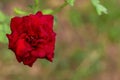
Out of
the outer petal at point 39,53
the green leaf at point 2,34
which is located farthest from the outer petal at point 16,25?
the green leaf at point 2,34

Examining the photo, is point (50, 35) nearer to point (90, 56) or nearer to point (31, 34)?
point (31, 34)

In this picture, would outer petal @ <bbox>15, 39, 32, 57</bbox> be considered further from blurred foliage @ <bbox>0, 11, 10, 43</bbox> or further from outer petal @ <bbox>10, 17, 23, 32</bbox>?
blurred foliage @ <bbox>0, 11, 10, 43</bbox>

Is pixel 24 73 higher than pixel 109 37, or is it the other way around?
pixel 109 37

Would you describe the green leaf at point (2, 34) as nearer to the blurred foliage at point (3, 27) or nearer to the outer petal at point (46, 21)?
the blurred foliage at point (3, 27)

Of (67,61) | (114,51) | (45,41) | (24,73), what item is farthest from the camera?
(114,51)

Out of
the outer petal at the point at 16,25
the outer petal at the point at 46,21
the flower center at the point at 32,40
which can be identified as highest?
the outer petal at the point at 46,21

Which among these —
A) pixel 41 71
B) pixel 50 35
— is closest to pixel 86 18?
pixel 41 71
